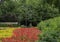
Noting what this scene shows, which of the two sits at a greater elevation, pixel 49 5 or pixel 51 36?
pixel 51 36

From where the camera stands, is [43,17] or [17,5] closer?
[43,17]

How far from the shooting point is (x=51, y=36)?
1091 cm

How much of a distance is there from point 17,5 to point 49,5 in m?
5.66

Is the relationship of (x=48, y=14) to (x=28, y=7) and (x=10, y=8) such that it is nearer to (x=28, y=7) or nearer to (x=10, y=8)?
(x=28, y=7)

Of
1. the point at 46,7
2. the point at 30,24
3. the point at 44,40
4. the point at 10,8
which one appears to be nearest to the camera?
the point at 44,40

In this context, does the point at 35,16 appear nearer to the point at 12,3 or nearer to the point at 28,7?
the point at 28,7

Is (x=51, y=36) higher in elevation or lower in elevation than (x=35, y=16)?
higher

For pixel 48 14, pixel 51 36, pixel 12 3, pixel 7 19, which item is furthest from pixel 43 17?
pixel 51 36

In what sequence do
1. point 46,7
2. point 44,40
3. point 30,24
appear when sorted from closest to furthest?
point 44,40 < point 30,24 < point 46,7

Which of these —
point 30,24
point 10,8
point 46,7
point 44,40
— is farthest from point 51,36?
point 10,8

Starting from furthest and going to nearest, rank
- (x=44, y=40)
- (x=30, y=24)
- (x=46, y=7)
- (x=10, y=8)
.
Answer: (x=10, y=8) → (x=46, y=7) → (x=30, y=24) → (x=44, y=40)

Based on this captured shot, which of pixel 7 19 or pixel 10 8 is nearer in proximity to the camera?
pixel 7 19

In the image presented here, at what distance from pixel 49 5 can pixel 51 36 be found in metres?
31.8

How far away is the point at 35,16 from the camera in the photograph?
1545 inches
